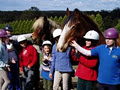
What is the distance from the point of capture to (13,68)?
251 inches

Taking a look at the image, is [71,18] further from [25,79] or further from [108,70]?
[25,79]

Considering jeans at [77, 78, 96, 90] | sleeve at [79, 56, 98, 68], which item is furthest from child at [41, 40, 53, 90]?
sleeve at [79, 56, 98, 68]

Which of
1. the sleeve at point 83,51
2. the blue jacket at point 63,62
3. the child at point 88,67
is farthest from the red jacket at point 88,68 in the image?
the blue jacket at point 63,62

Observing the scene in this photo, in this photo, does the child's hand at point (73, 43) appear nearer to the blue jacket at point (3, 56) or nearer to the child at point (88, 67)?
the child at point (88, 67)

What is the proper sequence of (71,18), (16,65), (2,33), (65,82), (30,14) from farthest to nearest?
(30,14) → (16,65) → (2,33) → (65,82) → (71,18)

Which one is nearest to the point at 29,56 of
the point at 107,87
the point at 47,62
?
the point at 47,62

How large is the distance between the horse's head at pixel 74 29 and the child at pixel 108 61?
122 millimetres

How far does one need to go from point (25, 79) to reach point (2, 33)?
1.24 metres

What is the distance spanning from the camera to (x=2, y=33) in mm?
5562

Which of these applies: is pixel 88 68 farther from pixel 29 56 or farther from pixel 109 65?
pixel 29 56

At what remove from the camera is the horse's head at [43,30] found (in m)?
6.02

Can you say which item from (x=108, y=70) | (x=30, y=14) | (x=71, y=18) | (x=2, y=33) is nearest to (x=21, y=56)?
(x=2, y=33)

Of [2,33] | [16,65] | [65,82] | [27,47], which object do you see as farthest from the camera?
[16,65]

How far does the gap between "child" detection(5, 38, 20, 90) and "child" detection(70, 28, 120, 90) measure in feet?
7.82
